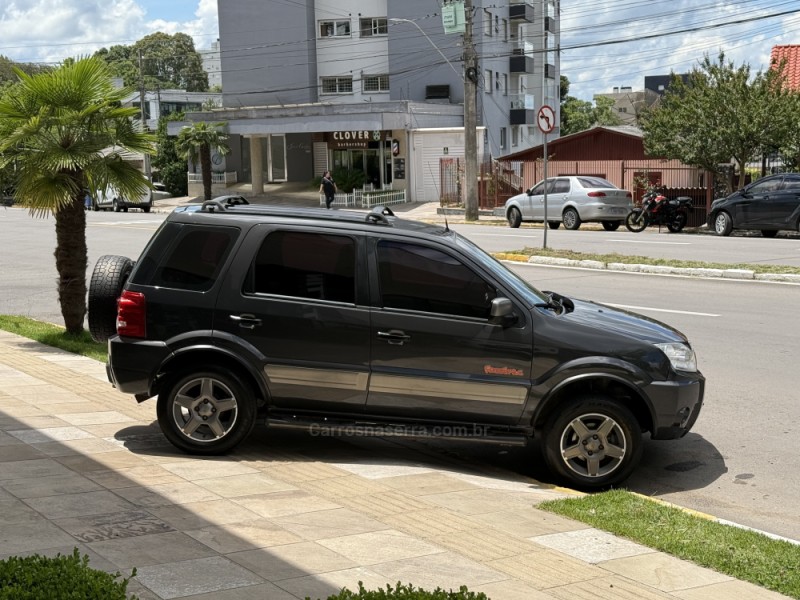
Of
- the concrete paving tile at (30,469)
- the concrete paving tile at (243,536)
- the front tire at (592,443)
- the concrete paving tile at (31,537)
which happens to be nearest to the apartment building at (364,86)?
the front tire at (592,443)

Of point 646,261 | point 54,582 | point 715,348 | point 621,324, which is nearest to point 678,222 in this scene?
point 646,261

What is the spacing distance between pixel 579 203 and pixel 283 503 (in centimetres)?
2527

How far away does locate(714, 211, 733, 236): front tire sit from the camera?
27809mm

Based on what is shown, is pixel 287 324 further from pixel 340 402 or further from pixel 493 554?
pixel 493 554

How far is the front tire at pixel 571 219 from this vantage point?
30.5 metres

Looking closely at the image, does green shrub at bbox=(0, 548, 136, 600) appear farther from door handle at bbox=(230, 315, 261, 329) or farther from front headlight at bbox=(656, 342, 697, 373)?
front headlight at bbox=(656, 342, 697, 373)

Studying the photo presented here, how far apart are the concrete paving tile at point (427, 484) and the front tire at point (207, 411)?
3.86 ft

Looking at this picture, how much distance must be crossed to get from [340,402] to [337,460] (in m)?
0.49

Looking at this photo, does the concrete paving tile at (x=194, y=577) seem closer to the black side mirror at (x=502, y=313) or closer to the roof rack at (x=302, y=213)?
the black side mirror at (x=502, y=313)

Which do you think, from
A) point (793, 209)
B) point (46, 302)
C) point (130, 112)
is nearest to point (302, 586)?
point (130, 112)

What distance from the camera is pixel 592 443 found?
23.4ft

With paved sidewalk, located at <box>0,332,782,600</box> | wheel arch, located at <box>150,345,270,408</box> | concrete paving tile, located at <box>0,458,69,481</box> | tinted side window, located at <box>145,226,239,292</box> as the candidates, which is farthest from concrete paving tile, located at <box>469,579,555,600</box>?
tinted side window, located at <box>145,226,239,292</box>

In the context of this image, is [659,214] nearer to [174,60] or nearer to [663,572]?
[663,572]

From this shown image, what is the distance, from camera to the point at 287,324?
7297 mm
